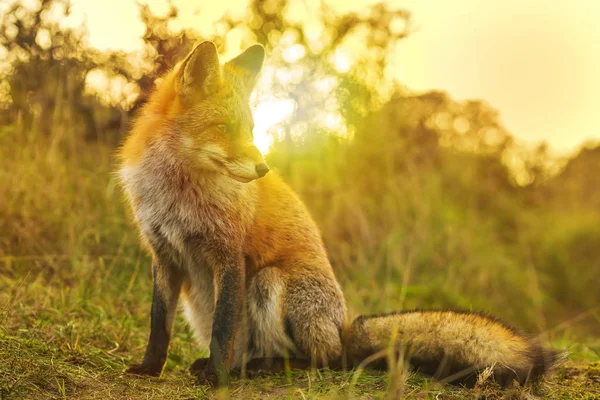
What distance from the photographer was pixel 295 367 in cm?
357

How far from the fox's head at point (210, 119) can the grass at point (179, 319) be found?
1.28m

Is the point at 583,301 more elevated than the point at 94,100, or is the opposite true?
the point at 94,100

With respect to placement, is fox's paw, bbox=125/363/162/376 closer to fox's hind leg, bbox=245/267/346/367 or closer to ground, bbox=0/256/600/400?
ground, bbox=0/256/600/400

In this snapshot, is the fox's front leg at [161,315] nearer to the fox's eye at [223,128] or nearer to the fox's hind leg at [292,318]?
the fox's hind leg at [292,318]

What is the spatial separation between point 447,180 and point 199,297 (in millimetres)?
7026

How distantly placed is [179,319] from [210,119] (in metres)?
2.40

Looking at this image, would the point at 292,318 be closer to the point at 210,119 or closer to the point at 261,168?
the point at 261,168

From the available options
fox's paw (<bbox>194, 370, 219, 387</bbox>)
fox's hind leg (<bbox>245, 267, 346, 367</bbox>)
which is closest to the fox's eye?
fox's hind leg (<bbox>245, 267, 346, 367</bbox>)

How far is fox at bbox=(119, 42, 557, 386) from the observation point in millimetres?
3311

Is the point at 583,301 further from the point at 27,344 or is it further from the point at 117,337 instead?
the point at 27,344

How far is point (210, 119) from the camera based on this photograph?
3434mm

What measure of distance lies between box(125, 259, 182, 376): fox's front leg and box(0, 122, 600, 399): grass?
16 centimetres

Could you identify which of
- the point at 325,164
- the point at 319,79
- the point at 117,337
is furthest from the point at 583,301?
the point at 117,337

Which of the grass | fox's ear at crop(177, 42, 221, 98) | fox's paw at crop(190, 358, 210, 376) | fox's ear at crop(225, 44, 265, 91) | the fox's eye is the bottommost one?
fox's paw at crop(190, 358, 210, 376)
